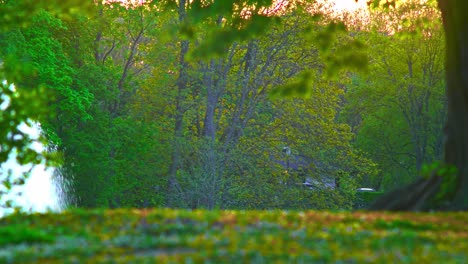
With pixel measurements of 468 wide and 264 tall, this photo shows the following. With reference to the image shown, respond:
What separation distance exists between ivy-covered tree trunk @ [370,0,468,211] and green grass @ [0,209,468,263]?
171 centimetres

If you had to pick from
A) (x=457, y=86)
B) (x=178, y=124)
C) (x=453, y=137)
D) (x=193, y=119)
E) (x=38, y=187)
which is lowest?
(x=38, y=187)

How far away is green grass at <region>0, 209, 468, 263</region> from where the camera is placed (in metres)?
9.63

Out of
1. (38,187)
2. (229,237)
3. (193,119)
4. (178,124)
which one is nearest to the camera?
(229,237)

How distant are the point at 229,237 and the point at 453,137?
671cm

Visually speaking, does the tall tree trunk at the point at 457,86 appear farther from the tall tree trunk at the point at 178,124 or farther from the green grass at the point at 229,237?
the tall tree trunk at the point at 178,124

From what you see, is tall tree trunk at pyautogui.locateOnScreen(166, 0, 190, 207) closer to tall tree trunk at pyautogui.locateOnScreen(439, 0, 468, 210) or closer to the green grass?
tall tree trunk at pyautogui.locateOnScreen(439, 0, 468, 210)

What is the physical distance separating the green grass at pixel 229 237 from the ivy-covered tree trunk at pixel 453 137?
1.71m

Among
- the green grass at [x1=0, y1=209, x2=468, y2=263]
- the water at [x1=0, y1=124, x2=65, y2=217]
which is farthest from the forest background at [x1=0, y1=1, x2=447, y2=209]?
the green grass at [x1=0, y1=209, x2=468, y2=263]

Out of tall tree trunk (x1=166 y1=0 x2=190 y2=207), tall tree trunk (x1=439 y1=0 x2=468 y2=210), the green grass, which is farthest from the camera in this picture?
tall tree trunk (x1=166 y1=0 x2=190 y2=207)

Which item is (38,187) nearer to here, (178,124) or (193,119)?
(178,124)

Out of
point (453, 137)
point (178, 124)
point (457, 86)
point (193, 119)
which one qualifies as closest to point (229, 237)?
point (453, 137)

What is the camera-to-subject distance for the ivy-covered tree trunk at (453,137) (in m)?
15.7

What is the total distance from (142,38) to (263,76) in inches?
510

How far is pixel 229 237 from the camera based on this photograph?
1080cm
